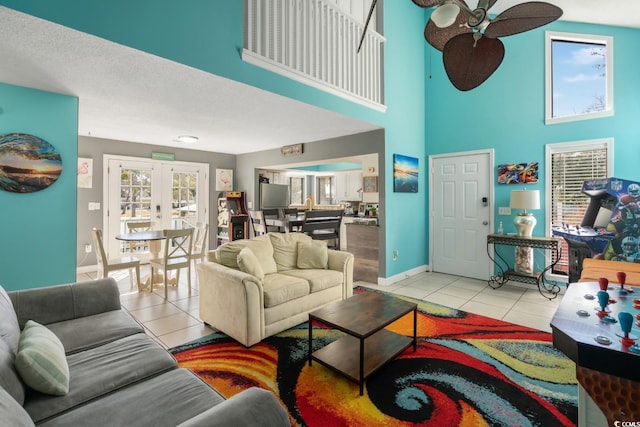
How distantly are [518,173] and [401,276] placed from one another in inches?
91.9

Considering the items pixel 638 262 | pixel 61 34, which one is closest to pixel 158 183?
pixel 61 34

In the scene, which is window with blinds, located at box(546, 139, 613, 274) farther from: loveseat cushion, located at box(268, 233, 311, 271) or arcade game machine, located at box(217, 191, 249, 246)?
arcade game machine, located at box(217, 191, 249, 246)

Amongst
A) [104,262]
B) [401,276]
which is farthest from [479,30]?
[104,262]

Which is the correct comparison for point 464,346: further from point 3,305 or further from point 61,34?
point 61,34

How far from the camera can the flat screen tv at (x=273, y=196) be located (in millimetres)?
6953

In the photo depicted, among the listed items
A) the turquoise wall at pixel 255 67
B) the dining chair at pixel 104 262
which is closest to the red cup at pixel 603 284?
the turquoise wall at pixel 255 67

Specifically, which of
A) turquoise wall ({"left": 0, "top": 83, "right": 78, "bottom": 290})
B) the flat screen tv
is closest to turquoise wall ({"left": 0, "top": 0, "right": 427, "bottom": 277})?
turquoise wall ({"left": 0, "top": 83, "right": 78, "bottom": 290})

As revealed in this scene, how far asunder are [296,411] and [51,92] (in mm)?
3633

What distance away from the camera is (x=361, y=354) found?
192 centimetres

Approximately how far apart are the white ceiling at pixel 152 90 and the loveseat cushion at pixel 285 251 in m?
1.55

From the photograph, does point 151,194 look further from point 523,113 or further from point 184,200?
point 523,113

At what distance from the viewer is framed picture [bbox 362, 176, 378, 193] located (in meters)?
4.82

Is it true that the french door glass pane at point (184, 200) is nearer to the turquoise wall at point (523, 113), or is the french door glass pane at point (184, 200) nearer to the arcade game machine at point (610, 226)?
the turquoise wall at point (523, 113)

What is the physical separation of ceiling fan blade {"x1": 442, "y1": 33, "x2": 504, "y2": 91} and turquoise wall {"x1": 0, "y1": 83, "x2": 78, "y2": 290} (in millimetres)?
3510
